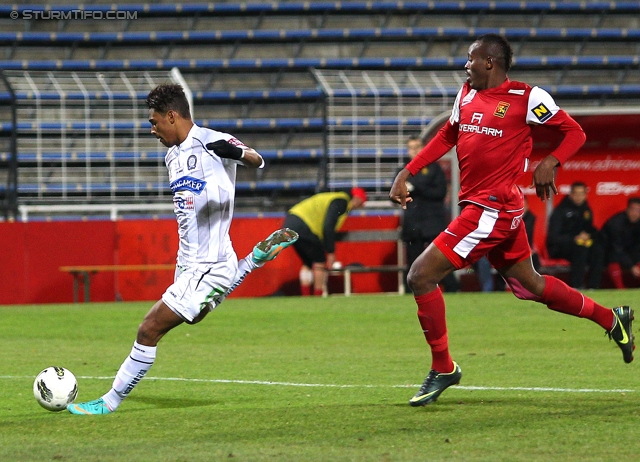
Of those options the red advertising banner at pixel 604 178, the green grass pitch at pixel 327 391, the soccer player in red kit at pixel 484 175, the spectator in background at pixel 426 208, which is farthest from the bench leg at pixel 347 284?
the soccer player in red kit at pixel 484 175

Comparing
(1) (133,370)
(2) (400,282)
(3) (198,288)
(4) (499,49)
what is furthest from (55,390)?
(2) (400,282)

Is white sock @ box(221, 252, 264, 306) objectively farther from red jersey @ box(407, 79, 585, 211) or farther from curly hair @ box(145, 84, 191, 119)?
red jersey @ box(407, 79, 585, 211)

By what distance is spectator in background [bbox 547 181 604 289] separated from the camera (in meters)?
15.5

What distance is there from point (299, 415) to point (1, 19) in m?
16.7

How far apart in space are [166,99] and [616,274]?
37.8 feet

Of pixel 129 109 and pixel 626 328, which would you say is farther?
pixel 129 109

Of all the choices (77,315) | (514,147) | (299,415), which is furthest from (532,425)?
(77,315)

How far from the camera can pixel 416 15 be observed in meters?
21.5

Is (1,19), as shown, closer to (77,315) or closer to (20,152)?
(20,152)

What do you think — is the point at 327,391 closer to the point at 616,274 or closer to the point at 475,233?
the point at 475,233

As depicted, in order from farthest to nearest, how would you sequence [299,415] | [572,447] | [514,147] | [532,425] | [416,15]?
[416,15] → [514,147] → [299,415] → [532,425] → [572,447]

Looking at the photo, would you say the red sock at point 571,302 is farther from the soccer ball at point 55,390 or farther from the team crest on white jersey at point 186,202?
the soccer ball at point 55,390

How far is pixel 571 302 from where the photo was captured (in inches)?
256

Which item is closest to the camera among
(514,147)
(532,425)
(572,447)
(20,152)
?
(572,447)
